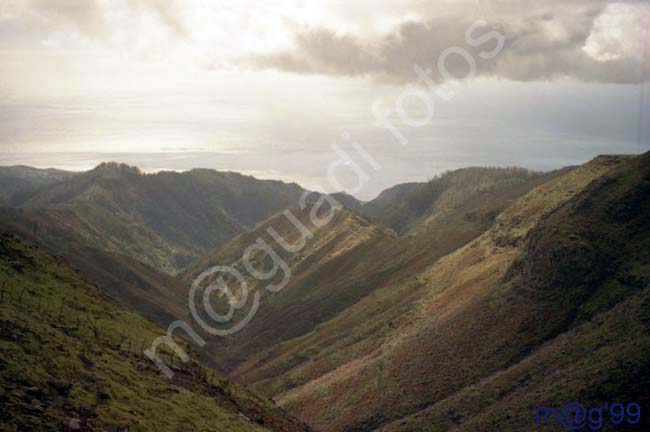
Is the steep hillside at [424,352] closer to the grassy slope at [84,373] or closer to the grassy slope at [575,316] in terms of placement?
the grassy slope at [575,316]

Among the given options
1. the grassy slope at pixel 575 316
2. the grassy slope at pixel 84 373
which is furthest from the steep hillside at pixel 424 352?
the grassy slope at pixel 84 373

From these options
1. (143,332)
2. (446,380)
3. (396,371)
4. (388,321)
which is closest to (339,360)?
(388,321)

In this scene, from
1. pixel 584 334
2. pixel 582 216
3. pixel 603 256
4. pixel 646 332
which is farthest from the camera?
pixel 582 216

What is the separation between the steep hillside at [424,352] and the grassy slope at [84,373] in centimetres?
4355

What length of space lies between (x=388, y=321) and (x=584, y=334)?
243ft

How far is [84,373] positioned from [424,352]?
102 metres

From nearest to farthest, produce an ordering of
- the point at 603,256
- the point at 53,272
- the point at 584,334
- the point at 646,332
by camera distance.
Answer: the point at 53,272 → the point at 646,332 → the point at 584,334 → the point at 603,256

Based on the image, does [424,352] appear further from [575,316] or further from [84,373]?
[84,373]

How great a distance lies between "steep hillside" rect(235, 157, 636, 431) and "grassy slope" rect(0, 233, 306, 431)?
4355cm

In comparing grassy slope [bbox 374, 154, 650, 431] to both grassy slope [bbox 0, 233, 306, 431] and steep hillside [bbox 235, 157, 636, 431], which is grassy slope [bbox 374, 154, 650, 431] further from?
grassy slope [bbox 0, 233, 306, 431]

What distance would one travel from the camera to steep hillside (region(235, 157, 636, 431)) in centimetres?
12712

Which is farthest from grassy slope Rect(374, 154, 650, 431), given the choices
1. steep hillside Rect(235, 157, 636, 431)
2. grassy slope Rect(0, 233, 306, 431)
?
grassy slope Rect(0, 233, 306, 431)

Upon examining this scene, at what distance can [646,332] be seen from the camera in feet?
325

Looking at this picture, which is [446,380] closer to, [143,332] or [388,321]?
[388,321]
